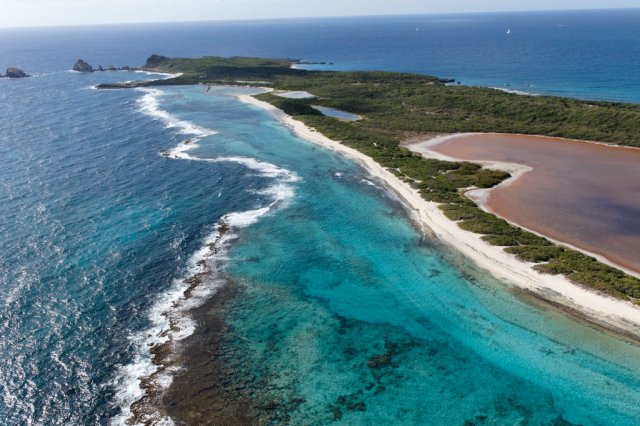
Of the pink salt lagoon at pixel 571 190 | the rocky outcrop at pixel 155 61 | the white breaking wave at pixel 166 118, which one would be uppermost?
the rocky outcrop at pixel 155 61

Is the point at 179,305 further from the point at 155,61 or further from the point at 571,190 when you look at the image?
the point at 155,61

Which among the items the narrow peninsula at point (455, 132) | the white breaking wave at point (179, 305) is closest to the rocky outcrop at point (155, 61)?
the narrow peninsula at point (455, 132)

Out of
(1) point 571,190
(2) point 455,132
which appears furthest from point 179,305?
(2) point 455,132

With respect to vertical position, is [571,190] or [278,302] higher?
[571,190]

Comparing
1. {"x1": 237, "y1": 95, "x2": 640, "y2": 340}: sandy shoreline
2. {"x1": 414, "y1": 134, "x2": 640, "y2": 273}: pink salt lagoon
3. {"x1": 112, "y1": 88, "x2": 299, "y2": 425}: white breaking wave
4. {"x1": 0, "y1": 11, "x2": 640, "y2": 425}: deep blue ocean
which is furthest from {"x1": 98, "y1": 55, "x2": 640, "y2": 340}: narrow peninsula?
{"x1": 112, "y1": 88, "x2": 299, "y2": 425}: white breaking wave

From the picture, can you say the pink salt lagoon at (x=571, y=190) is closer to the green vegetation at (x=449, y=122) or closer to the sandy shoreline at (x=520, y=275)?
the green vegetation at (x=449, y=122)

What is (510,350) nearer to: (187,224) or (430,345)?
(430,345)
